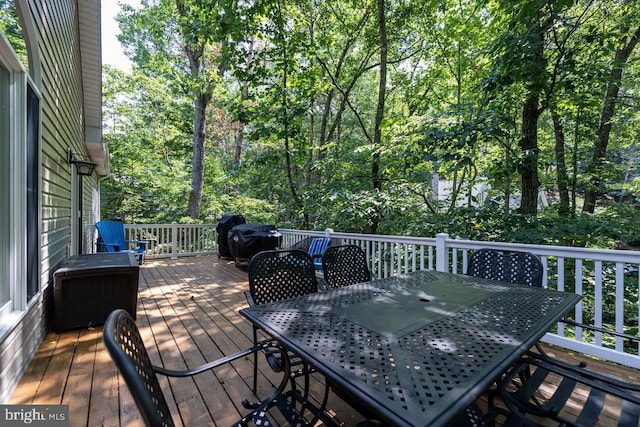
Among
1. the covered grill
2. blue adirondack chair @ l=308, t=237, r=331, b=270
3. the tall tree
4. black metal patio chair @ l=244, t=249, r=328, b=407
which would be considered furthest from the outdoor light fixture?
black metal patio chair @ l=244, t=249, r=328, b=407

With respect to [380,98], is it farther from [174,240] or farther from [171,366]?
[171,366]

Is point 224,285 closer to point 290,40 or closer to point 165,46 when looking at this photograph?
point 290,40

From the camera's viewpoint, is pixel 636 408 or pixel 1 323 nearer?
pixel 636 408

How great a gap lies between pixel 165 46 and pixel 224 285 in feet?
37.4

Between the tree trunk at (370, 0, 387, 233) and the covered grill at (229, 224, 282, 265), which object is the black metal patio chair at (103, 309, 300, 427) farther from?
the tree trunk at (370, 0, 387, 233)

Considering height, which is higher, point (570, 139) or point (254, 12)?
point (254, 12)

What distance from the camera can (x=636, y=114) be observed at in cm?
598

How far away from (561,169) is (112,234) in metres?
10.1

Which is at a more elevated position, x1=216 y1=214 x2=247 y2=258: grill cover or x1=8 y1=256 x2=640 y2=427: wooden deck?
x1=216 y1=214 x2=247 y2=258: grill cover

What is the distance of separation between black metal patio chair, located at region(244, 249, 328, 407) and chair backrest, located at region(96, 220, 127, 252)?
5322 millimetres

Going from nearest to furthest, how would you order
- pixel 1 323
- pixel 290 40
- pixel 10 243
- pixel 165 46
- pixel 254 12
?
pixel 1 323 → pixel 10 243 → pixel 254 12 → pixel 290 40 → pixel 165 46

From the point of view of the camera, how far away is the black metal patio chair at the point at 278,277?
2051 mm

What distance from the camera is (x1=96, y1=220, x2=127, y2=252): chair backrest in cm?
605

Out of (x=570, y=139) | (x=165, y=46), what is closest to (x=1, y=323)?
(x=570, y=139)
